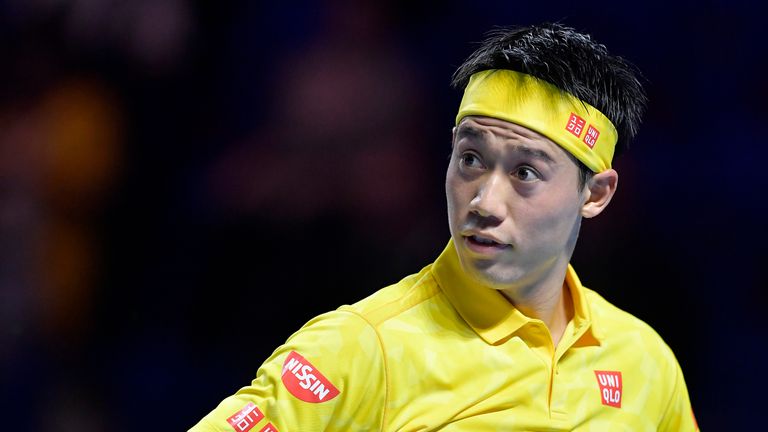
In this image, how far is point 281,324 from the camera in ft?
13.1

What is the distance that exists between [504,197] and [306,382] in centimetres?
60

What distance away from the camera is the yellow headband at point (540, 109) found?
102 inches

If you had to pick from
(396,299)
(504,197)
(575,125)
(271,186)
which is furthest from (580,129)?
(271,186)

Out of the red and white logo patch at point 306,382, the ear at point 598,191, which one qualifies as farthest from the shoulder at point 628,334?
the red and white logo patch at point 306,382

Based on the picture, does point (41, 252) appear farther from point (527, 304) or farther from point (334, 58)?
point (527, 304)

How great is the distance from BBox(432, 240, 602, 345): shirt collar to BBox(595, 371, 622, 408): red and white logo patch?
26cm

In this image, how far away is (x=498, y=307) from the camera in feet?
8.82

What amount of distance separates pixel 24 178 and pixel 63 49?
454 mm

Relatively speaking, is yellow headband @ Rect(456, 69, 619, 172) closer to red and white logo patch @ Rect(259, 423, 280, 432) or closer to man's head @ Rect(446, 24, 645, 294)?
man's head @ Rect(446, 24, 645, 294)

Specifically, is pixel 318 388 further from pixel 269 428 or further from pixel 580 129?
pixel 580 129

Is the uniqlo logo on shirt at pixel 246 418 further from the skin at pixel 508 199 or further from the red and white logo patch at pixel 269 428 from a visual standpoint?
the skin at pixel 508 199

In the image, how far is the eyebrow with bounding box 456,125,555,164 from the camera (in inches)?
101

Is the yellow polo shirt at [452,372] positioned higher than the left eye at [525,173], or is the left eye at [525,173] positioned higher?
the left eye at [525,173]

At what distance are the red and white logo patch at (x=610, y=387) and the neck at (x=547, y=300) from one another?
138mm
